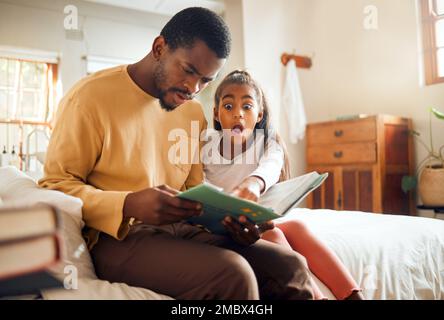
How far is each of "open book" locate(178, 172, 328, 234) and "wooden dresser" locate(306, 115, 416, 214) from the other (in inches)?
78.1

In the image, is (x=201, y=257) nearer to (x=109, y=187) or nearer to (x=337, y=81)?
(x=109, y=187)

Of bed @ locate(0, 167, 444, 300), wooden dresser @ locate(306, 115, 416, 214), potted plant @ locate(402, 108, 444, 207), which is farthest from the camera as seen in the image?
wooden dresser @ locate(306, 115, 416, 214)

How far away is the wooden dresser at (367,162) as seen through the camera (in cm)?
276

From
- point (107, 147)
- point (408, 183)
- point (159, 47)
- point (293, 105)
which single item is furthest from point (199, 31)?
point (293, 105)

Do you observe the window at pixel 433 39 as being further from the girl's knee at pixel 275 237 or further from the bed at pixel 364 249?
the girl's knee at pixel 275 237

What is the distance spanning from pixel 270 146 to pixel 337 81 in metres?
2.52

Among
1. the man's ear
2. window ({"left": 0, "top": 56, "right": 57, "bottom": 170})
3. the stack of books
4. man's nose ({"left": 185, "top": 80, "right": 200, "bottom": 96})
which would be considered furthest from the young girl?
window ({"left": 0, "top": 56, "right": 57, "bottom": 170})

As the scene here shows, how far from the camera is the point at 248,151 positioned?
4.40 feet

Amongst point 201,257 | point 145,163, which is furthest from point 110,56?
point 201,257

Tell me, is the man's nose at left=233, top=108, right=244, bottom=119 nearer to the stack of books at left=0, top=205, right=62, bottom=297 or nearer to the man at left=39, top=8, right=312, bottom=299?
the man at left=39, top=8, right=312, bottom=299

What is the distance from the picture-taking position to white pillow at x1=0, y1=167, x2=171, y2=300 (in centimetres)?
68

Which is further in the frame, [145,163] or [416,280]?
[416,280]

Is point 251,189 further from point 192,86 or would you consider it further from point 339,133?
point 339,133
